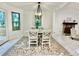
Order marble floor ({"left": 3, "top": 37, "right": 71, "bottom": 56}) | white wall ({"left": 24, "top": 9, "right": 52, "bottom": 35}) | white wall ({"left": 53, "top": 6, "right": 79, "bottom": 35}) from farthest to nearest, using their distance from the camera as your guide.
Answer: white wall ({"left": 24, "top": 9, "right": 52, "bottom": 35}) → white wall ({"left": 53, "top": 6, "right": 79, "bottom": 35}) → marble floor ({"left": 3, "top": 37, "right": 71, "bottom": 56})

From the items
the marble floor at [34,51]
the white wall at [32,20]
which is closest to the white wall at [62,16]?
the white wall at [32,20]

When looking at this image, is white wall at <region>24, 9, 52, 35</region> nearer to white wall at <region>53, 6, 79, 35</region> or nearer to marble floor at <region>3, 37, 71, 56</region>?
white wall at <region>53, 6, 79, 35</region>

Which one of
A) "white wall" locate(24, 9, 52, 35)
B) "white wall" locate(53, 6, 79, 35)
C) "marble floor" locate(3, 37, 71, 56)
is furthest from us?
"white wall" locate(24, 9, 52, 35)

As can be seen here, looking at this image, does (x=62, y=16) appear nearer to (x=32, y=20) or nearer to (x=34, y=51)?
(x=32, y=20)

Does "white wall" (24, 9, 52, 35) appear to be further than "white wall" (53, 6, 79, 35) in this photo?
Yes

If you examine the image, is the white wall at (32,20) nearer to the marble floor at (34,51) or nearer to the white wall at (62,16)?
the white wall at (62,16)

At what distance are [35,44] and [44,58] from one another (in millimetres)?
2511

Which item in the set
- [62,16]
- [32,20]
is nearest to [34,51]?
[32,20]

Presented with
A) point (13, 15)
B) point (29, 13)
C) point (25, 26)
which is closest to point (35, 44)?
point (25, 26)

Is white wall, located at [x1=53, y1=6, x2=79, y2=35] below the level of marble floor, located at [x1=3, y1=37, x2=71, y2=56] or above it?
above

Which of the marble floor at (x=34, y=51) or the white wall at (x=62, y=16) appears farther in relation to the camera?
the white wall at (x=62, y=16)

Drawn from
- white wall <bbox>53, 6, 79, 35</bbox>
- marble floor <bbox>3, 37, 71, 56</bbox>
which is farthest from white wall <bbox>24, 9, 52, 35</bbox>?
marble floor <bbox>3, 37, 71, 56</bbox>

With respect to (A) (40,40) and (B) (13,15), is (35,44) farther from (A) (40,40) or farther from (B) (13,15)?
(B) (13,15)

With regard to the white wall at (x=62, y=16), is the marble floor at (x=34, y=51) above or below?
below
